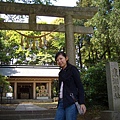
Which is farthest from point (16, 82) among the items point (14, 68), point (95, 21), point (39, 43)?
point (39, 43)

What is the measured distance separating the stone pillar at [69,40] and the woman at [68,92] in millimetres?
3798

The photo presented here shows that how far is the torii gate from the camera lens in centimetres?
636

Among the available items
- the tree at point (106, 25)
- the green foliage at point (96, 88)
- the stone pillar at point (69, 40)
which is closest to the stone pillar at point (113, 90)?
the green foliage at point (96, 88)

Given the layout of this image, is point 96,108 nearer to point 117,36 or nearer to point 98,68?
A: point 98,68

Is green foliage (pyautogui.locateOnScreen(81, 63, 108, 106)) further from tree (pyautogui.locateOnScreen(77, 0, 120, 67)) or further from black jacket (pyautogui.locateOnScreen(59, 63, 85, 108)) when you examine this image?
tree (pyautogui.locateOnScreen(77, 0, 120, 67))

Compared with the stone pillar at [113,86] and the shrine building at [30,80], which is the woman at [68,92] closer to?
the stone pillar at [113,86]

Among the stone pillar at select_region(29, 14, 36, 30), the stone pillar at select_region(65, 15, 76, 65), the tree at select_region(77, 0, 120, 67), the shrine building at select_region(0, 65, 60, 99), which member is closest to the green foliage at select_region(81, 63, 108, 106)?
the stone pillar at select_region(65, 15, 76, 65)

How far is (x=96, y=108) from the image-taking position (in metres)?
6.70

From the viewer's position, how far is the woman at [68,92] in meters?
2.37

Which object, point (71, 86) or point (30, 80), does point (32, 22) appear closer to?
point (71, 86)

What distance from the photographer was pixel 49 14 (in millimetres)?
6637

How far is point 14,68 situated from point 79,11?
17.5 meters

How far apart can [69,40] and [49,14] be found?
113cm

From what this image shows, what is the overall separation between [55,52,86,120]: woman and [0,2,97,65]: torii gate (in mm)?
3823
